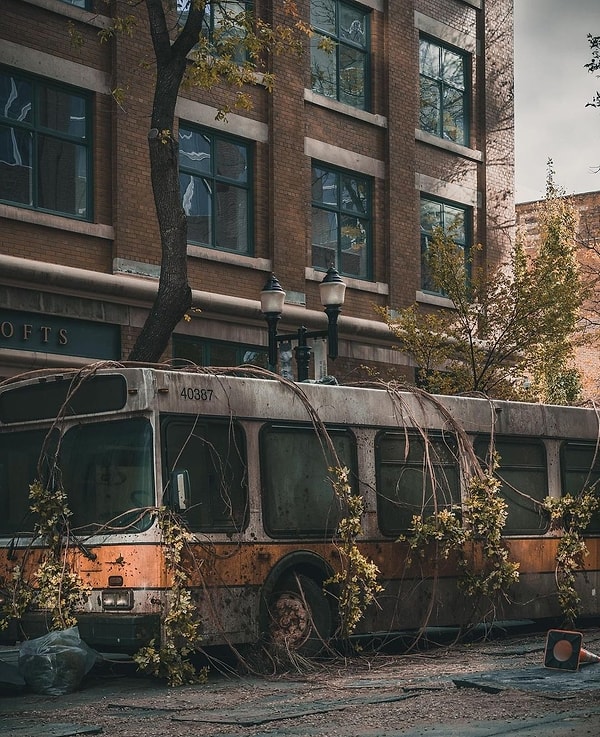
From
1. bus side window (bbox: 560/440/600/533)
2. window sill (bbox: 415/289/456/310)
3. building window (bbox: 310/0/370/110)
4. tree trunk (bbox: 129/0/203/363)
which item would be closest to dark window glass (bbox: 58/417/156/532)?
tree trunk (bbox: 129/0/203/363)

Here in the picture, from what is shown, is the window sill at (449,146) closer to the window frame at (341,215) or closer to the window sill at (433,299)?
the window frame at (341,215)

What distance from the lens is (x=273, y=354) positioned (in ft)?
66.4

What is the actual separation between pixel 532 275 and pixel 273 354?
565 cm

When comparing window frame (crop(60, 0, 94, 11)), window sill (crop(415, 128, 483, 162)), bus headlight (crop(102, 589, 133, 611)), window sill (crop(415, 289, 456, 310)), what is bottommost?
bus headlight (crop(102, 589, 133, 611))

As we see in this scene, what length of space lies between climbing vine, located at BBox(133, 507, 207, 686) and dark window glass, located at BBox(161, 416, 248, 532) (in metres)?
0.33

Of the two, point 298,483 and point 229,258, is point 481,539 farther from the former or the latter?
point 229,258

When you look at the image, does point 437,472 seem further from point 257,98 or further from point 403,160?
point 403,160

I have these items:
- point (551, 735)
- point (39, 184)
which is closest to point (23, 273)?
point (39, 184)

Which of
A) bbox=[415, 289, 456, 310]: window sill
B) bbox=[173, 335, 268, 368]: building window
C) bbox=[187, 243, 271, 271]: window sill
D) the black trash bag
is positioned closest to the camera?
the black trash bag

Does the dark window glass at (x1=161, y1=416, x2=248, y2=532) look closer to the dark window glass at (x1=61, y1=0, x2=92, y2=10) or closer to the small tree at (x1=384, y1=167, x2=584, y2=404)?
the dark window glass at (x1=61, y1=0, x2=92, y2=10)

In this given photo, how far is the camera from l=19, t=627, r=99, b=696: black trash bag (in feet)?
37.5

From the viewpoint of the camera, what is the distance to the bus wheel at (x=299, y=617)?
13055 mm

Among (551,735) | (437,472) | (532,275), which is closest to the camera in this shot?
(551,735)

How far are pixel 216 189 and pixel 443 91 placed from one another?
24.7 feet
